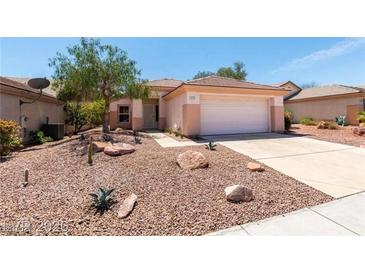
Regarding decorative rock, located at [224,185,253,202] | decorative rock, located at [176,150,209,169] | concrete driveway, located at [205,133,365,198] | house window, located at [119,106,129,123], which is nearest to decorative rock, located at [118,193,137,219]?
decorative rock, located at [224,185,253,202]

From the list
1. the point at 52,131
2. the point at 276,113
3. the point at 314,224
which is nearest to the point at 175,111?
the point at 276,113

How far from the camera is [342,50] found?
8320mm

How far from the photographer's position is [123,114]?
60.3 ft

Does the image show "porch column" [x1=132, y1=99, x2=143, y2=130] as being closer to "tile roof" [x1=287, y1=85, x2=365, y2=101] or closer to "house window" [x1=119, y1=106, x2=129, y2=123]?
"house window" [x1=119, y1=106, x2=129, y2=123]

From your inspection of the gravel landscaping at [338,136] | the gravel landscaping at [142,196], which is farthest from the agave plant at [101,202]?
the gravel landscaping at [338,136]

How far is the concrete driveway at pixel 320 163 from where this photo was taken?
5.03 metres

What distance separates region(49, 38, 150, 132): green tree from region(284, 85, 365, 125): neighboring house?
20251mm

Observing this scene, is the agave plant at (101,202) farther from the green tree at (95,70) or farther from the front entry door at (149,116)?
the front entry door at (149,116)

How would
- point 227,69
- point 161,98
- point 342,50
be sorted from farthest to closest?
point 227,69
point 161,98
point 342,50

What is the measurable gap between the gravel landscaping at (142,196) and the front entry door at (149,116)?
40.8 feet
